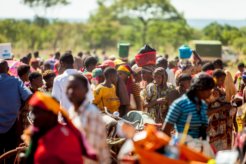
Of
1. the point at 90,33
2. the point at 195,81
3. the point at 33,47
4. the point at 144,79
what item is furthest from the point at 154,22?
the point at 195,81

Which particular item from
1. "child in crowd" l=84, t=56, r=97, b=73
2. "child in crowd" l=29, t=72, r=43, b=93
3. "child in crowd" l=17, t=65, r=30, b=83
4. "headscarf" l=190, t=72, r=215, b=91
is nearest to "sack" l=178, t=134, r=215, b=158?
"headscarf" l=190, t=72, r=215, b=91

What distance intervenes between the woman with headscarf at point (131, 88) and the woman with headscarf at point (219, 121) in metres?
2.00

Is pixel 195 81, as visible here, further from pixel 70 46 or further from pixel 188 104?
pixel 70 46

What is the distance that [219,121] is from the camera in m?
8.87

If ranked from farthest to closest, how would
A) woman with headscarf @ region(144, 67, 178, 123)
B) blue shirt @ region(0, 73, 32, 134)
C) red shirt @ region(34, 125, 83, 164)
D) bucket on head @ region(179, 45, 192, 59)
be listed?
bucket on head @ region(179, 45, 192, 59)
woman with headscarf @ region(144, 67, 178, 123)
blue shirt @ region(0, 73, 32, 134)
red shirt @ region(34, 125, 83, 164)

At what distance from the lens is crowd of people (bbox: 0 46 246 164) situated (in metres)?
5.29

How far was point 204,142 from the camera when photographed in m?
6.62

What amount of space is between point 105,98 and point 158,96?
0.83m

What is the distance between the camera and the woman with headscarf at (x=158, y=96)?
384 inches

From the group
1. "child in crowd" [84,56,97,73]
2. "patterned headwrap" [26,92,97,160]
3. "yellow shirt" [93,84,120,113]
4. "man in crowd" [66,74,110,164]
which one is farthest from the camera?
"child in crowd" [84,56,97,73]

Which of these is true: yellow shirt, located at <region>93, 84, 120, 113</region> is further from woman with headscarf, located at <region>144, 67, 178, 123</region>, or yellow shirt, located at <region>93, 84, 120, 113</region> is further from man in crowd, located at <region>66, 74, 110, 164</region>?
man in crowd, located at <region>66, 74, 110, 164</region>

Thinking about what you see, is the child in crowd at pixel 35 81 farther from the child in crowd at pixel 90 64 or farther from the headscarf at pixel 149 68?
the headscarf at pixel 149 68

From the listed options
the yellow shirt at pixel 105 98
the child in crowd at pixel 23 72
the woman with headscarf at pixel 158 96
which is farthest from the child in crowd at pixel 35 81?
the woman with headscarf at pixel 158 96

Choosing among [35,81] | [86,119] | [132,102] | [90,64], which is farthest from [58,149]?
[90,64]
